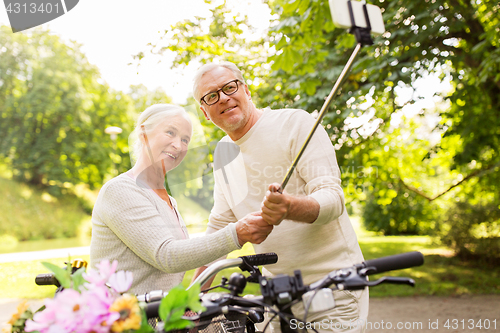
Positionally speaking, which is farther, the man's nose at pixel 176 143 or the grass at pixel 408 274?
the grass at pixel 408 274

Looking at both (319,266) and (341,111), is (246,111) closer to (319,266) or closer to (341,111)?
(319,266)

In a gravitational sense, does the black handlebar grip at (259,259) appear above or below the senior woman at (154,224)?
below

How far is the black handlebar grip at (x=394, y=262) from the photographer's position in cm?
115

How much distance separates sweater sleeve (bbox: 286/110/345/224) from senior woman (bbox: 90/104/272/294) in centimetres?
28

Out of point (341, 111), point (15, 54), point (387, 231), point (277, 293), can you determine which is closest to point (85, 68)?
point (15, 54)

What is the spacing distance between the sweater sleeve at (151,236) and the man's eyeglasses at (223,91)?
28.0 inches

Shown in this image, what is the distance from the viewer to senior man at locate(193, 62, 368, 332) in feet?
→ 5.85

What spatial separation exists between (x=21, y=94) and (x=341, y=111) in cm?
2216

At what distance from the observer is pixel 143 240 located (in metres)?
1.54

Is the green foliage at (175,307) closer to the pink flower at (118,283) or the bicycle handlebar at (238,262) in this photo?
the pink flower at (118,283)

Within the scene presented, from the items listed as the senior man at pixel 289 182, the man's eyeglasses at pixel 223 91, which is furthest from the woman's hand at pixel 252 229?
the man's eyeglasses at pixel 223 91

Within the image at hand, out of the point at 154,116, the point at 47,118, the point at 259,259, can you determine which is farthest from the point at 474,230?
the point at 47,118

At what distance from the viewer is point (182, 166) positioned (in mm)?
1925

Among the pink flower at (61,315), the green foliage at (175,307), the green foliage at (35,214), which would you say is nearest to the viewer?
the pink flower at (61,315)
